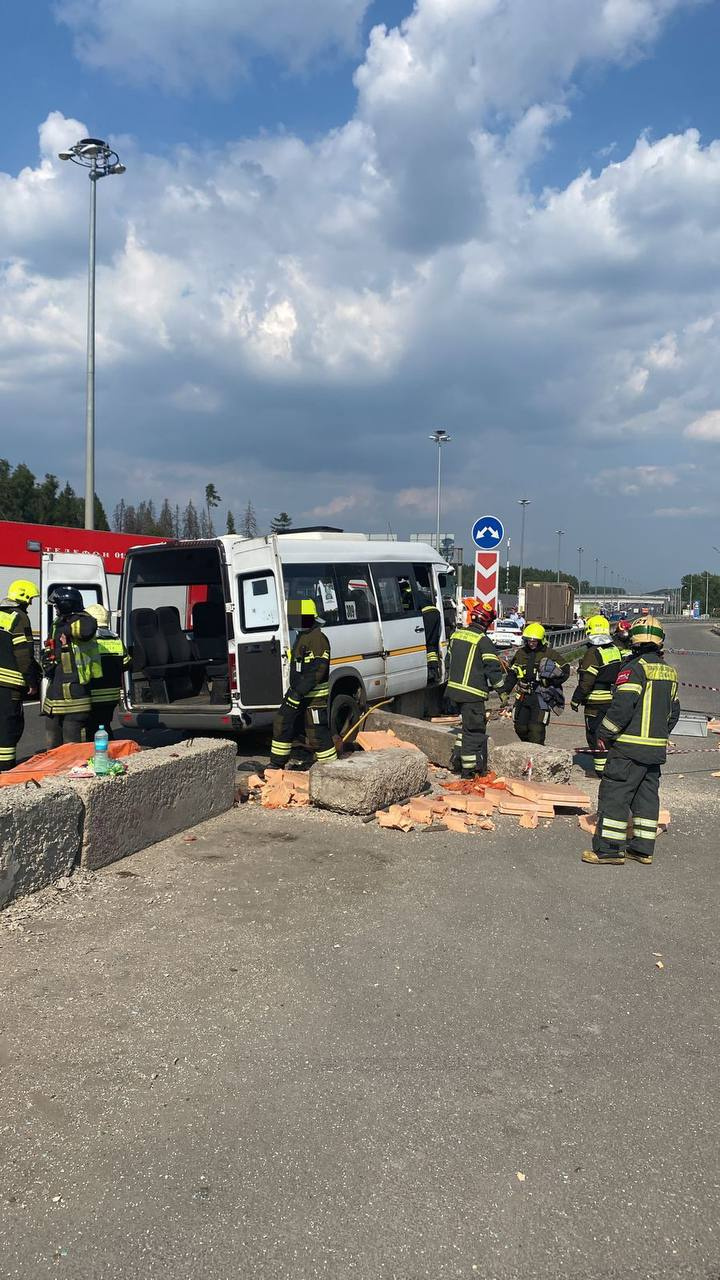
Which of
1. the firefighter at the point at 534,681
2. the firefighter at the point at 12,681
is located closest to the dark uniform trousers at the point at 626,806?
the firefighter at the point at 534,681

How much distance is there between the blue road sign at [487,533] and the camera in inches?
483

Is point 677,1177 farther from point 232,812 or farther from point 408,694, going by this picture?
point 408,694

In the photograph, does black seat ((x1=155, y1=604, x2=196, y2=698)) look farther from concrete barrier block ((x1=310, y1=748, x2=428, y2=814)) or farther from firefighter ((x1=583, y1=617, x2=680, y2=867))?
firefighter ((x1=583, y1=617, x2=680, y2=867))

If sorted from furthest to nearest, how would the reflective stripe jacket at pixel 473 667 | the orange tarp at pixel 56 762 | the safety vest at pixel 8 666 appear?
the reflective stripe jacket at pixel 473 667 < the safety vest at pixel 8 666 < the orange tarp at pixel 56 762

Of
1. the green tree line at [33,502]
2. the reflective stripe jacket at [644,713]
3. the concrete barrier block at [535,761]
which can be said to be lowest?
the concrete barrier block at [535,761]

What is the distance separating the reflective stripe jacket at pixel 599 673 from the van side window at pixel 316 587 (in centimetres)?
268

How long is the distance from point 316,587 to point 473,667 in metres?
1.97

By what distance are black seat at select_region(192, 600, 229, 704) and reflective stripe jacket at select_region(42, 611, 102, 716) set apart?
2.83 meters

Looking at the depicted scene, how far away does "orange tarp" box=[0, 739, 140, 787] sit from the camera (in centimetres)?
559

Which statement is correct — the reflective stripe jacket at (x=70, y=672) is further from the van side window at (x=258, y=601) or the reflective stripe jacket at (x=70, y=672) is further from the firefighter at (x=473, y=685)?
the firefighter at (x=473, y=685)

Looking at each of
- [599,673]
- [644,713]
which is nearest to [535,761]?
[599,673]

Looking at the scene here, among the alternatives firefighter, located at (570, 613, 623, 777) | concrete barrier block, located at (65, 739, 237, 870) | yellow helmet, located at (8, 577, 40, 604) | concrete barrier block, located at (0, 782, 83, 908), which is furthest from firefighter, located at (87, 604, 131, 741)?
firefighter, located at (570, 613, 623, 777)

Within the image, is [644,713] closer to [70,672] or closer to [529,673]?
[529,673]

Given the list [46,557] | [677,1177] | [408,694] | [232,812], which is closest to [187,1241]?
[677,1177]
